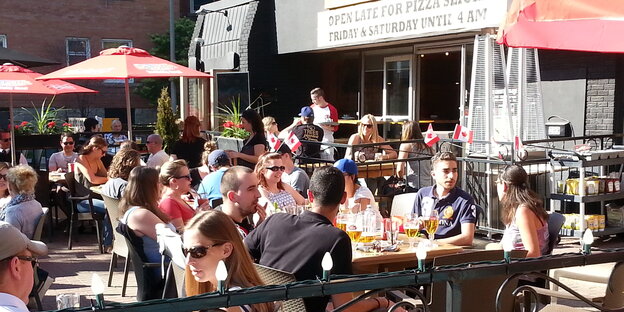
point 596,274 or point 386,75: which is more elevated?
A: point 386,75

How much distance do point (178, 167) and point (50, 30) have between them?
29698mm

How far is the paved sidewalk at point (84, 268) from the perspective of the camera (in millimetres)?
7047

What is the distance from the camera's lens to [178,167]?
6555 millimetres

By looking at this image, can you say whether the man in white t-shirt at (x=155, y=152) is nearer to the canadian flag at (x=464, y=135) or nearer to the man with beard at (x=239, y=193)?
the canadian flag at (x=464, y=135)

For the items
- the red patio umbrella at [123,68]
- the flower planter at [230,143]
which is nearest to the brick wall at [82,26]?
the flower planter at [230,143]

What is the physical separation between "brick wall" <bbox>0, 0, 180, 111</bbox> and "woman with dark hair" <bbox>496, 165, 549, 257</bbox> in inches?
1190

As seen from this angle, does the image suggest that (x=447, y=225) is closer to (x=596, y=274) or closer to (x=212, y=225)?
(x=596, y=274)

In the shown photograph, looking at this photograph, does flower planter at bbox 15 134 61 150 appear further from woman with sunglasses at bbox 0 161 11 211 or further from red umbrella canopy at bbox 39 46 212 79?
woman with sunglasses at bbox 0 161 11 211

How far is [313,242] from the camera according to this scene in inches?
168

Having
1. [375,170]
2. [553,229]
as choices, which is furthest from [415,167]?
[553,229]

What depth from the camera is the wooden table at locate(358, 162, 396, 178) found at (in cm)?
1075

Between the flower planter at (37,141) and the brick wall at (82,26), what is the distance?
19.0 meters

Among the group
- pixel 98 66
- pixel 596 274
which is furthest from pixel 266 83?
pixel 596 274

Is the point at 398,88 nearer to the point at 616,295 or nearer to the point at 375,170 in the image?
the point at 375,170
